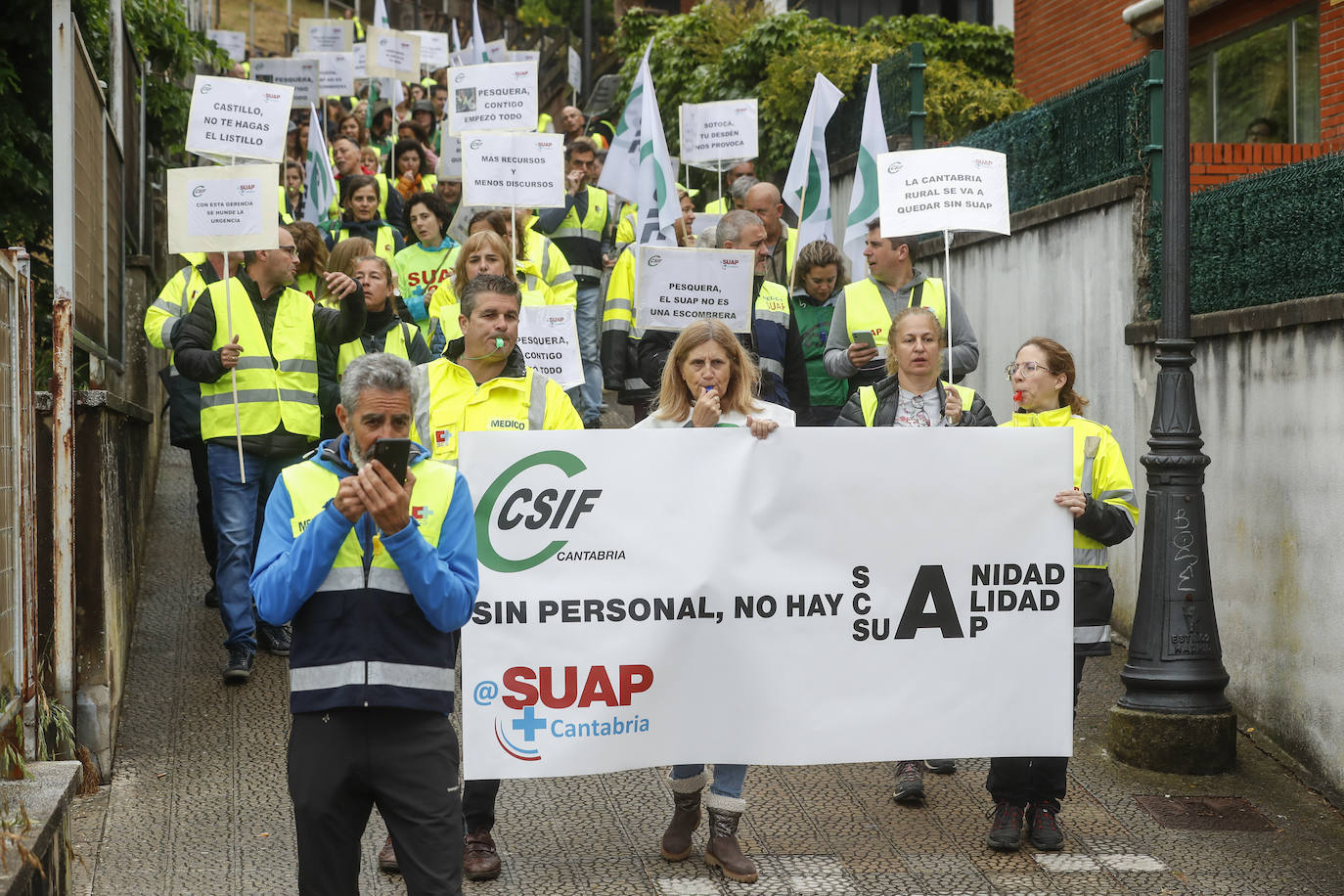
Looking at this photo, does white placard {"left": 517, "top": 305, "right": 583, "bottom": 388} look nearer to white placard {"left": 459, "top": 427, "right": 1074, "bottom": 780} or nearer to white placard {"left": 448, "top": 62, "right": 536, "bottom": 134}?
white placard {"left": 459, "top": 427, "right": 1074, "bottom": 780}

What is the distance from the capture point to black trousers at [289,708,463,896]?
4254 millimetres

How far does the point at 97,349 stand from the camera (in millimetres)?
8102

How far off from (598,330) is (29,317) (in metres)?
7.10

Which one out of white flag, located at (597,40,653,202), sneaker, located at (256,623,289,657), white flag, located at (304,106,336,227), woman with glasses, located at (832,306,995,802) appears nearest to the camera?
woman with glasses, located at (832,306,995,802)

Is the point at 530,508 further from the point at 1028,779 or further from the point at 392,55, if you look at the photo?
the point at 392,55

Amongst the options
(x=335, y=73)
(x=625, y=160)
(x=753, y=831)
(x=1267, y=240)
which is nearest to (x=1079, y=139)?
(x=1267, y=240)

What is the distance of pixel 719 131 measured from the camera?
13453 millimetres

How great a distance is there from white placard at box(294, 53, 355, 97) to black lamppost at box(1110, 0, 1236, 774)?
50.5ft

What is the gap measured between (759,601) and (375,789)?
2.03m

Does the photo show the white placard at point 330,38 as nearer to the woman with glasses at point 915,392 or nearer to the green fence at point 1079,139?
the green fence at point 1079,139

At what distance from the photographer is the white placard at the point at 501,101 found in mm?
12758

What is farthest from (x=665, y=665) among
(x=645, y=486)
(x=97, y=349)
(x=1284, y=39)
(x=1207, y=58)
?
(x=1207, y=58)

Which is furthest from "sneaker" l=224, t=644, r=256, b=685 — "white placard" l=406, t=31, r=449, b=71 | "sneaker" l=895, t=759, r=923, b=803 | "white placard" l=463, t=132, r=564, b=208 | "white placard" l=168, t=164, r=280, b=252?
"white placard" l=406, t=31, r=449, b=71

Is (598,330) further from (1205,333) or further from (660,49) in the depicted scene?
(660,49)
